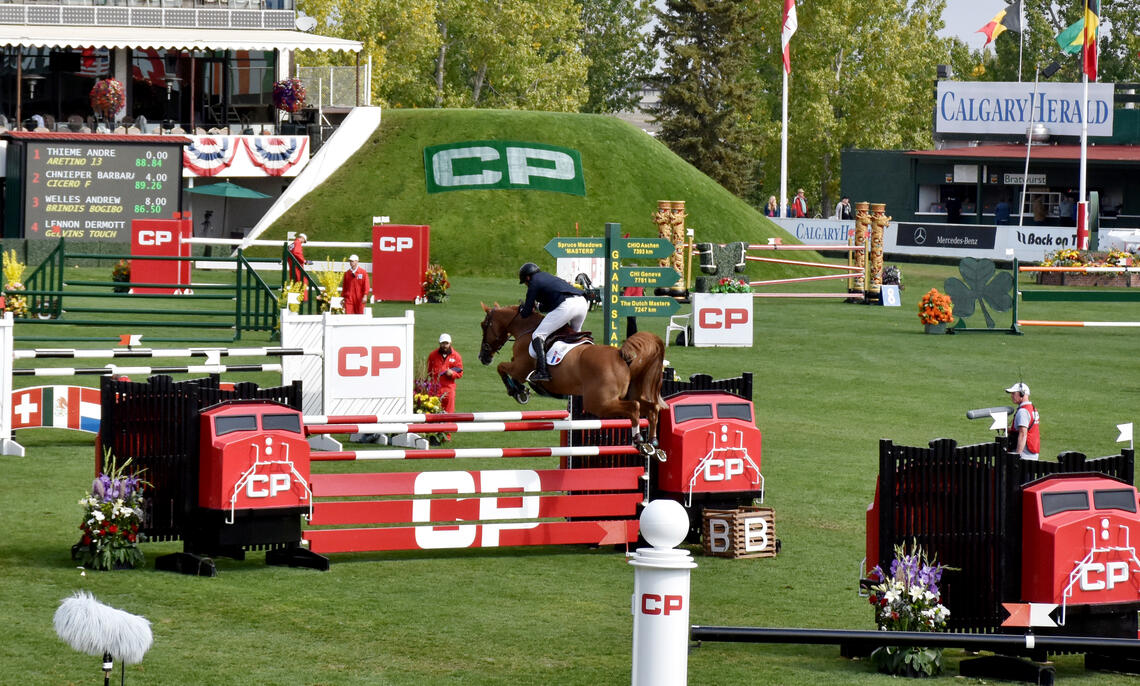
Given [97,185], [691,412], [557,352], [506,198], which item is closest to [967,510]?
[691,412]

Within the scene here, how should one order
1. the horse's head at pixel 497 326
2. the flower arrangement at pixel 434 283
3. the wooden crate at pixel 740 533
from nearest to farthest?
the wooden crate at pixel 740 533 < the horse's head at pixel 497 326 < the flower arrangement at pixel 434 283

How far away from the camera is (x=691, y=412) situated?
14.4 metres

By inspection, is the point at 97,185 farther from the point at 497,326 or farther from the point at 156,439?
the point at 156,439

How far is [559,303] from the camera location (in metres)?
15.4

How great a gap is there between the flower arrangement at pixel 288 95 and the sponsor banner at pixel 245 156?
3.56 feet

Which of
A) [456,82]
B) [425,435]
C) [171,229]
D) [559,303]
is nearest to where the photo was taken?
[559,303]

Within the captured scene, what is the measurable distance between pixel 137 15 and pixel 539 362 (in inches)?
1819

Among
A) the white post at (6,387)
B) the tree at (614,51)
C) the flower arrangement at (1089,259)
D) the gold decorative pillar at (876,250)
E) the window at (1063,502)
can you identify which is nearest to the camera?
the window at (1063,502)

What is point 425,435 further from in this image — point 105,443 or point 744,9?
point 744,9

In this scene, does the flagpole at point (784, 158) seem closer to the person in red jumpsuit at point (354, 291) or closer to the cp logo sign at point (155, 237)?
the cp logo sign at point (155, 237)

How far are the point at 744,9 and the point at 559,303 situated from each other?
73.2 m

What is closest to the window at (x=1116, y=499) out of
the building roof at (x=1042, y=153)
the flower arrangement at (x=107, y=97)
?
the flower arrangement at (x=107, y=97)

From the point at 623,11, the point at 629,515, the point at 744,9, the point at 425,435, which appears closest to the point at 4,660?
the point at 629,515

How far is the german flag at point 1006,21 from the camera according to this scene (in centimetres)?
6725
